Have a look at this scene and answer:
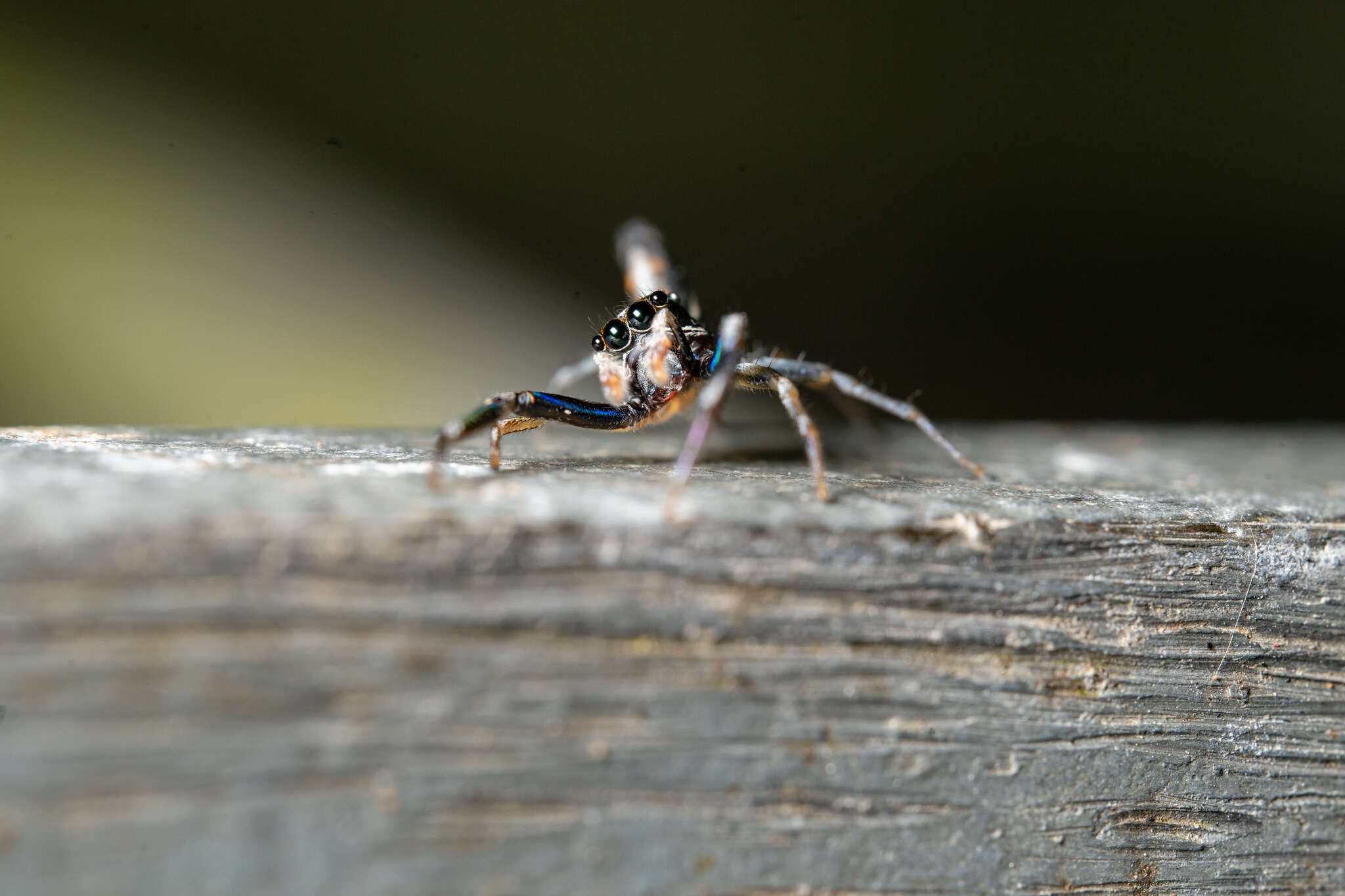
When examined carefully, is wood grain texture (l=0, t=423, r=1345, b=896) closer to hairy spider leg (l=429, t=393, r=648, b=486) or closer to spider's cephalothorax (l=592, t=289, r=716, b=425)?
hairy spider leg (l=429, t=393, r=648, b=486)

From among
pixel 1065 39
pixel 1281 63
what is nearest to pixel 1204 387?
pixel 1281 63

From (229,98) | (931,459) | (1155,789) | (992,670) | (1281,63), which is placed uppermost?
(1281,63)

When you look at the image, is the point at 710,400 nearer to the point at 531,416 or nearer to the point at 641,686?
the point at 531,416

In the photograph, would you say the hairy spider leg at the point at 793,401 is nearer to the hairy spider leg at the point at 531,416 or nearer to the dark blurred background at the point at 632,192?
the hairy spider leg at the point at 531,416

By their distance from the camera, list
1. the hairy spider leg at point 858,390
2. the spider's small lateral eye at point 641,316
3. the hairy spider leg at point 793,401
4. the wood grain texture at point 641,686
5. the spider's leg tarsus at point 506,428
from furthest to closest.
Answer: the spider's small lateral eye at point 641,316 → the hairy spider leg at point 858,390 → the spider's leg tarsus at point 506,428 → the hairy spider leg at point 793,401 → the wood grain texture at point 641,686

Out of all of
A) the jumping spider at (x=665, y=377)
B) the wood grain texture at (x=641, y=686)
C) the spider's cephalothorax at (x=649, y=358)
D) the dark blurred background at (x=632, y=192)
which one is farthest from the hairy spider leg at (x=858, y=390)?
the dark blurred background at (x=632, y=192)

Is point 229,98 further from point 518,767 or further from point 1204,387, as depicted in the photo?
point 1204,387

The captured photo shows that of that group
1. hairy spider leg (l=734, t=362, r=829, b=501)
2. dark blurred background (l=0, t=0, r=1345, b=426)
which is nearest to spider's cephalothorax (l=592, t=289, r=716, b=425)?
hairy spider leg (l=734, t=362, r=829, b=501)
